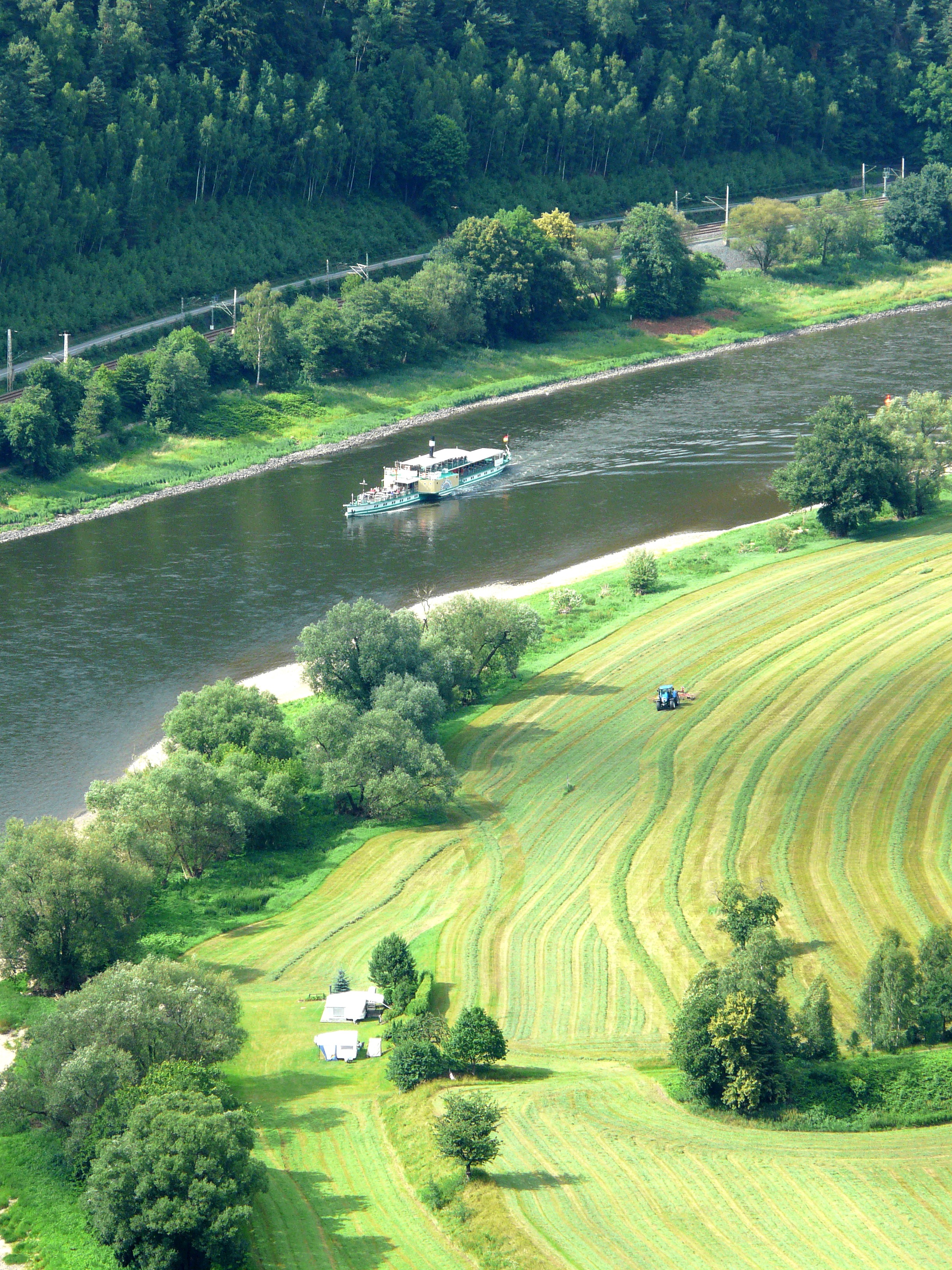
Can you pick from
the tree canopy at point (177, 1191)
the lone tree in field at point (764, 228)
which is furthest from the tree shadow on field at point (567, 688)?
the lone tree in field at point (764, 228)

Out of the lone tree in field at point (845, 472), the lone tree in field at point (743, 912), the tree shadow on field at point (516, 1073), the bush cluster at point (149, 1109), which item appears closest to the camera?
the bush cluster at point (149, 1109)

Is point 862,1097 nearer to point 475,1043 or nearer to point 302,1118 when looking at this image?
point 475,1043

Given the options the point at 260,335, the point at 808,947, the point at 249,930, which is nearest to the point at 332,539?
the point at 260,335

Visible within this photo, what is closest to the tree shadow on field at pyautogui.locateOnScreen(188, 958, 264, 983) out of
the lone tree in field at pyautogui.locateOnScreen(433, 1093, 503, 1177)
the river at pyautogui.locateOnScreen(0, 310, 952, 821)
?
the lone tree in field at pyautogui.locateOnScreen(433, 1093, 503, 1177)

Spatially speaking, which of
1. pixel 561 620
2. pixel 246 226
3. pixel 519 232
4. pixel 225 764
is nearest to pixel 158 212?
pixel 246 226

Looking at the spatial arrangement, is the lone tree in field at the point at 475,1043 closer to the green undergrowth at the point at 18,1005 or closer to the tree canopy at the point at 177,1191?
the tree canopy at the point at 177,1191

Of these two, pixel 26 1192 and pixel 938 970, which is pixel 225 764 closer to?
pixel 26 1192
